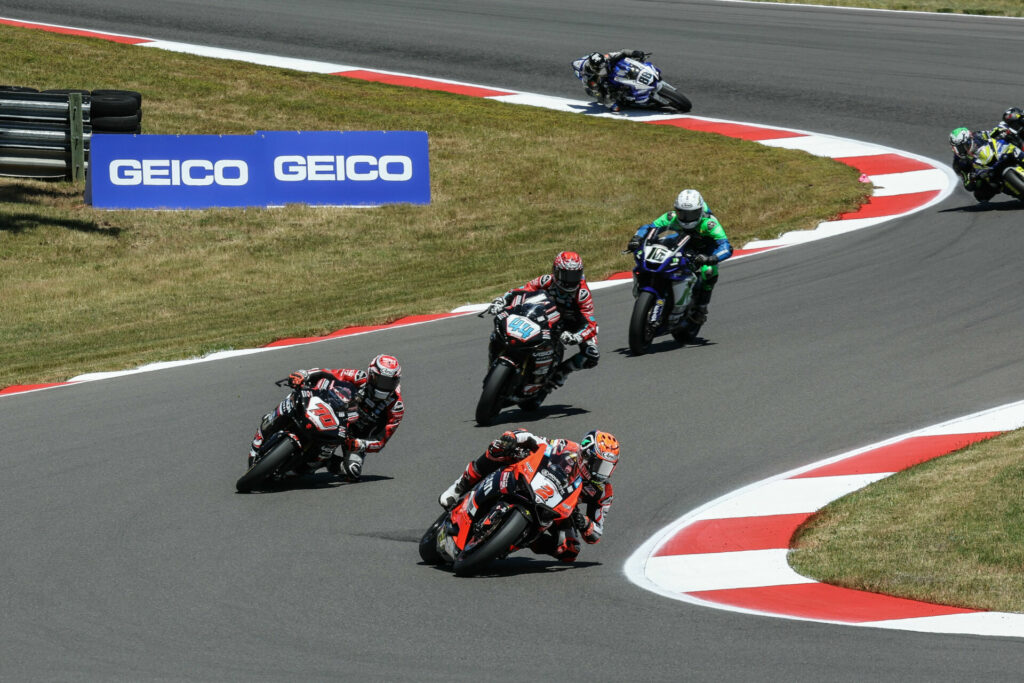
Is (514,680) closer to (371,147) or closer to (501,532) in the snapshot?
(501,532)

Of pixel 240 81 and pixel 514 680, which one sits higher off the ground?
pixel 240 81

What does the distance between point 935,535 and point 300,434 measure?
15.1 feet

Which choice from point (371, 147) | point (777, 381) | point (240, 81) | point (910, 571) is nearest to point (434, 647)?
point (910, 571)

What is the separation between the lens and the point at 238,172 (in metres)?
22.4

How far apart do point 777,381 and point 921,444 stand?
237cm

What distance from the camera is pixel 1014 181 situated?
19.5 metres

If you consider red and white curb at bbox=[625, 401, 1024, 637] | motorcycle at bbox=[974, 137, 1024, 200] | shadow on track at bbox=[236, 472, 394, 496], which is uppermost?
motorcycle at bbox=[974, 137, 1024, 200]

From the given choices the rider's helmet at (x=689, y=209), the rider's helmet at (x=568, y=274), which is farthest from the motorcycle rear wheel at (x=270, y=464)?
the rider's helmet at (x=689, y=209)

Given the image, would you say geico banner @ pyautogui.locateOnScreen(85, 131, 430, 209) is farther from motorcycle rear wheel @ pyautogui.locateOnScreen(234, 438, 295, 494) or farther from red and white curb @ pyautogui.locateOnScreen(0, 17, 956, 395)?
motorcycle rear wheel @ pyautogui.locateOnScreen(234, 438, 295, 494)

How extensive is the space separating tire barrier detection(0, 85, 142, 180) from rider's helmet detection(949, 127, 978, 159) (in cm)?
1327

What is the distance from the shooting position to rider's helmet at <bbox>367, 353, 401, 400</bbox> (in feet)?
33.8

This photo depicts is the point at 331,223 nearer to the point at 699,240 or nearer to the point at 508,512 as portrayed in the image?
the point at 699,240

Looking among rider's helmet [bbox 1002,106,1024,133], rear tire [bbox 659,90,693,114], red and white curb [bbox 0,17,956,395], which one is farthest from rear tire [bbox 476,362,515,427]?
rear tire [bbox 659,90,693,114]

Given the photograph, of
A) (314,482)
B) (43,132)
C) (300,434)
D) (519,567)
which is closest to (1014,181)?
(314,482)
